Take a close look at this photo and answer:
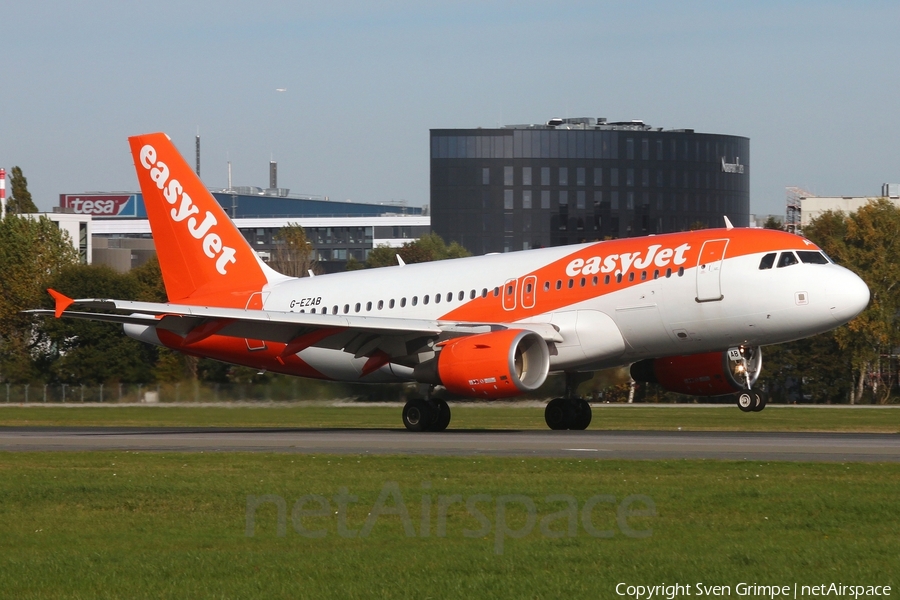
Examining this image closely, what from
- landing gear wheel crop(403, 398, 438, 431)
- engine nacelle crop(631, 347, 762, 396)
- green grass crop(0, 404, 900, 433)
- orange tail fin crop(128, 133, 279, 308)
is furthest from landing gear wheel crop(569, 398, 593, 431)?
orange tail fin crop(128, 133, 279, 308)

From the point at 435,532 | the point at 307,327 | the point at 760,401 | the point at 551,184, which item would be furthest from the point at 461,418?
the point at 551,184

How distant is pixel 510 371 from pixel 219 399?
13233mm

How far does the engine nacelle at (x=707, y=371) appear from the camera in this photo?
96.4 feet

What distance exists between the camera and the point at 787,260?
2706 centimetres

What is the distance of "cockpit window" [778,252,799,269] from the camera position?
27.0 meters

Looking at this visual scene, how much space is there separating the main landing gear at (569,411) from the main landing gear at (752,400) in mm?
4413

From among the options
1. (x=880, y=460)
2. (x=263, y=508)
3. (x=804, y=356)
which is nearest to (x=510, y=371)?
(x=880, y=460)

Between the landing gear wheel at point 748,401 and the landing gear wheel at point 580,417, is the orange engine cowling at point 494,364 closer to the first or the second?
the landing gear wheel at point 580,417

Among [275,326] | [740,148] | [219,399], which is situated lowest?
[219,399]

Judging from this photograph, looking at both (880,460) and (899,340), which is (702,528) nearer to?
(880,460)

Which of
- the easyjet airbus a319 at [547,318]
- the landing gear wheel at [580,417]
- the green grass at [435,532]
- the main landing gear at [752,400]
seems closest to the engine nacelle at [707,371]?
the easyjet airbus a319 at [547,318]

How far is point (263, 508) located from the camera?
14750 millimetres

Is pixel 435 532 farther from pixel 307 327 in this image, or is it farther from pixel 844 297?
pixel 307 327

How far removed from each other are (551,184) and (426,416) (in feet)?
372
